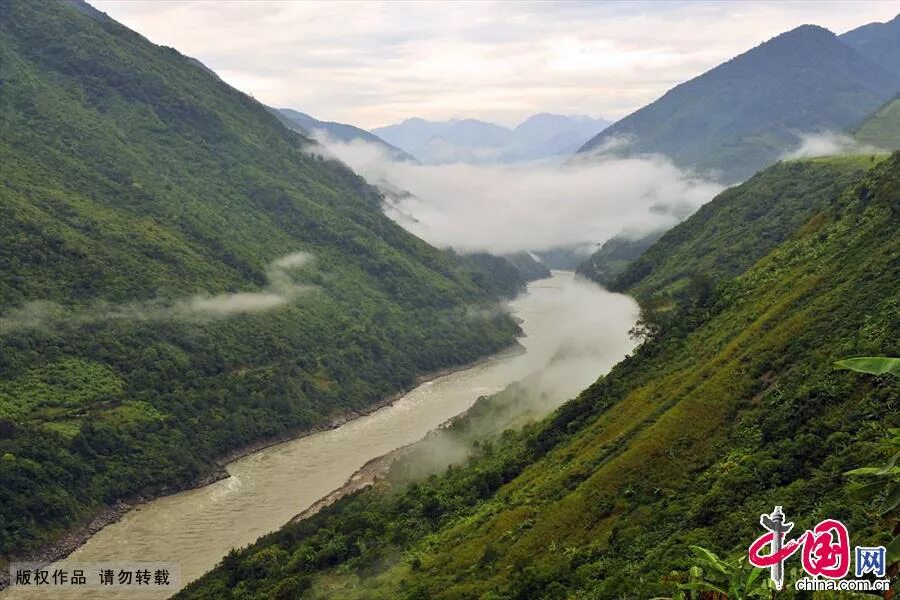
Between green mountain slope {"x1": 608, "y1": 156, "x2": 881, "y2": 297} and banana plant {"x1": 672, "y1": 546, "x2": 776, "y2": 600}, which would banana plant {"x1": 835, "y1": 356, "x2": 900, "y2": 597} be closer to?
banana plant {"x1": 672, "y1": 546, "x2": 776, "y2": 600}

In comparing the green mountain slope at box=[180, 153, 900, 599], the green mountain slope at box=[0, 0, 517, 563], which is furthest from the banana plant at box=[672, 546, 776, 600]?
the green mountain slope at box=[0, 0, 517, 563]

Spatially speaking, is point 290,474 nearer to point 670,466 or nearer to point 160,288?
point 160,288

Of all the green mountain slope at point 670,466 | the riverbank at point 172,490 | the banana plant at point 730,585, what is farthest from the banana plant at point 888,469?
the riverbank at point 172,490

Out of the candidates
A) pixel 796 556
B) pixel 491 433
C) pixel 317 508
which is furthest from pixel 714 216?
pixel 796 556

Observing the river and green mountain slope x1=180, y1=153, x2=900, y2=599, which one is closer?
green mountain slope x1=180, y1=153, x2=900, y2=599

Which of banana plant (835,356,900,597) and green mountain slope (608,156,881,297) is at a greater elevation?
green mountain slope (608,156,881,297)

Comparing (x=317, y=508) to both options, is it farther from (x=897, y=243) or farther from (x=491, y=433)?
(x=897, y=243)

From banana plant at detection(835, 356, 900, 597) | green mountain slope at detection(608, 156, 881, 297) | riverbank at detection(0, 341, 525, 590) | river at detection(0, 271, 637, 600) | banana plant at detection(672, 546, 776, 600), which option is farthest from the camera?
green mountain slope at detection(608, 156, 881, 297)
